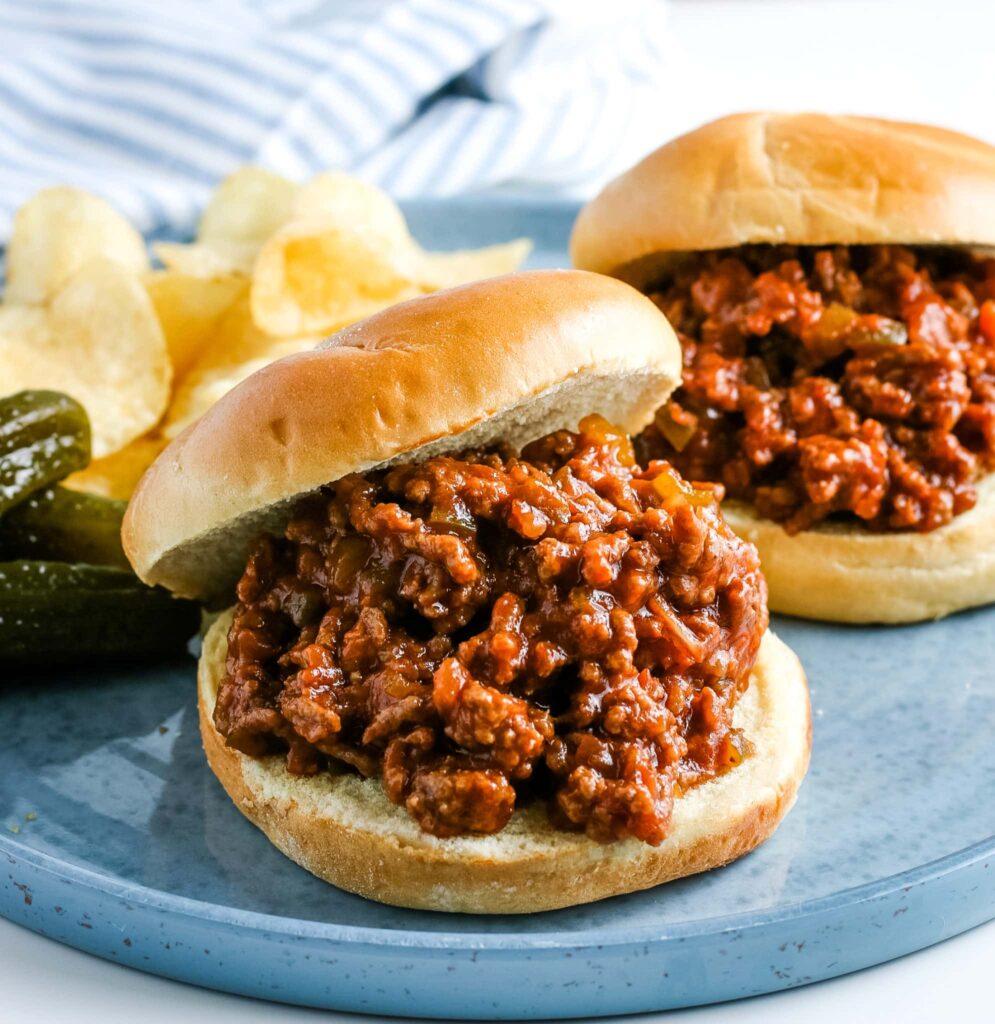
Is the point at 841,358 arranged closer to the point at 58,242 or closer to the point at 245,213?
the point at 245,213

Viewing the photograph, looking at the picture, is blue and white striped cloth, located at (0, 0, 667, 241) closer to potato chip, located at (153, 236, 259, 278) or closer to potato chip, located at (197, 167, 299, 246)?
potato chip, located at (197, 167, 299, 246)

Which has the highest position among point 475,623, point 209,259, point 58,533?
point 475,623

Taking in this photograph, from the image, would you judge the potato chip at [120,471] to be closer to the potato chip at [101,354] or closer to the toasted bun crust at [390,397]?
the potato chip at [101,354]

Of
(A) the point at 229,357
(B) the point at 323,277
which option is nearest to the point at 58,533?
(A) the point at 229,357

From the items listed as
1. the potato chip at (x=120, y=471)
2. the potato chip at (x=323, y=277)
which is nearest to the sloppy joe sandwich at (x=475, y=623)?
the potato chip at (x=120, y=471)

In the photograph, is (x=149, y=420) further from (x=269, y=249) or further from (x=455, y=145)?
(x=455, y=145)

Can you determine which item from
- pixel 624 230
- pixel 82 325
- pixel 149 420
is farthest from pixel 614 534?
pixel 82 325

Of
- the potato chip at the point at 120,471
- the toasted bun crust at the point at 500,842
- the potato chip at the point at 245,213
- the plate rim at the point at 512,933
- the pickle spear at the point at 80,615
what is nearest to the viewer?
the plate rim at the point at 512,933
